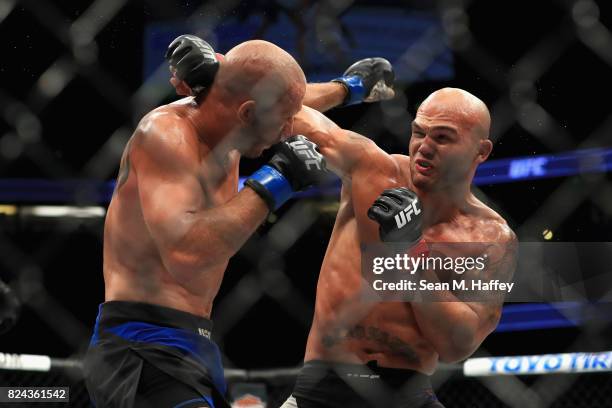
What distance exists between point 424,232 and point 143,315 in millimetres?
801

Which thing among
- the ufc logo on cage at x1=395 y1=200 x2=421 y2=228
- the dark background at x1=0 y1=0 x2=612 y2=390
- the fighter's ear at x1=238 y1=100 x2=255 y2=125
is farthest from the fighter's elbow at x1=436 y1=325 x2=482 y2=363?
the dark background at x1=0 y1=0 x2=612 y2=390

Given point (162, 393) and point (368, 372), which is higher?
point (162, 393)

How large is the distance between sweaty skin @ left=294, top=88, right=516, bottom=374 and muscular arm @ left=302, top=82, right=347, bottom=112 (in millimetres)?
127

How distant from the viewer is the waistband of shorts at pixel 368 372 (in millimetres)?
1960

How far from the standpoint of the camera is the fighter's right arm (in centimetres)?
203

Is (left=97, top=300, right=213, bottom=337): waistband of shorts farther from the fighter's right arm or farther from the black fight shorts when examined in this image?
the fighter's right arm

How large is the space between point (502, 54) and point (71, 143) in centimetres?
206

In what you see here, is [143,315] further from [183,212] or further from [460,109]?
[460,109]

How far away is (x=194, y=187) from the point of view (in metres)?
1.56

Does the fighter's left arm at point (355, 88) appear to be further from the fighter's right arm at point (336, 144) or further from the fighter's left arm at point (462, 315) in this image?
the fighter's left arm at point (462, 315)

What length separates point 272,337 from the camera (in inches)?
173

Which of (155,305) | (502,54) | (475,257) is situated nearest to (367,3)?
(502,54)

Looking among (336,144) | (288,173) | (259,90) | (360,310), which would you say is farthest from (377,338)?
(259,90)

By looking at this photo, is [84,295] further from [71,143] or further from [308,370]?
[308,370]
